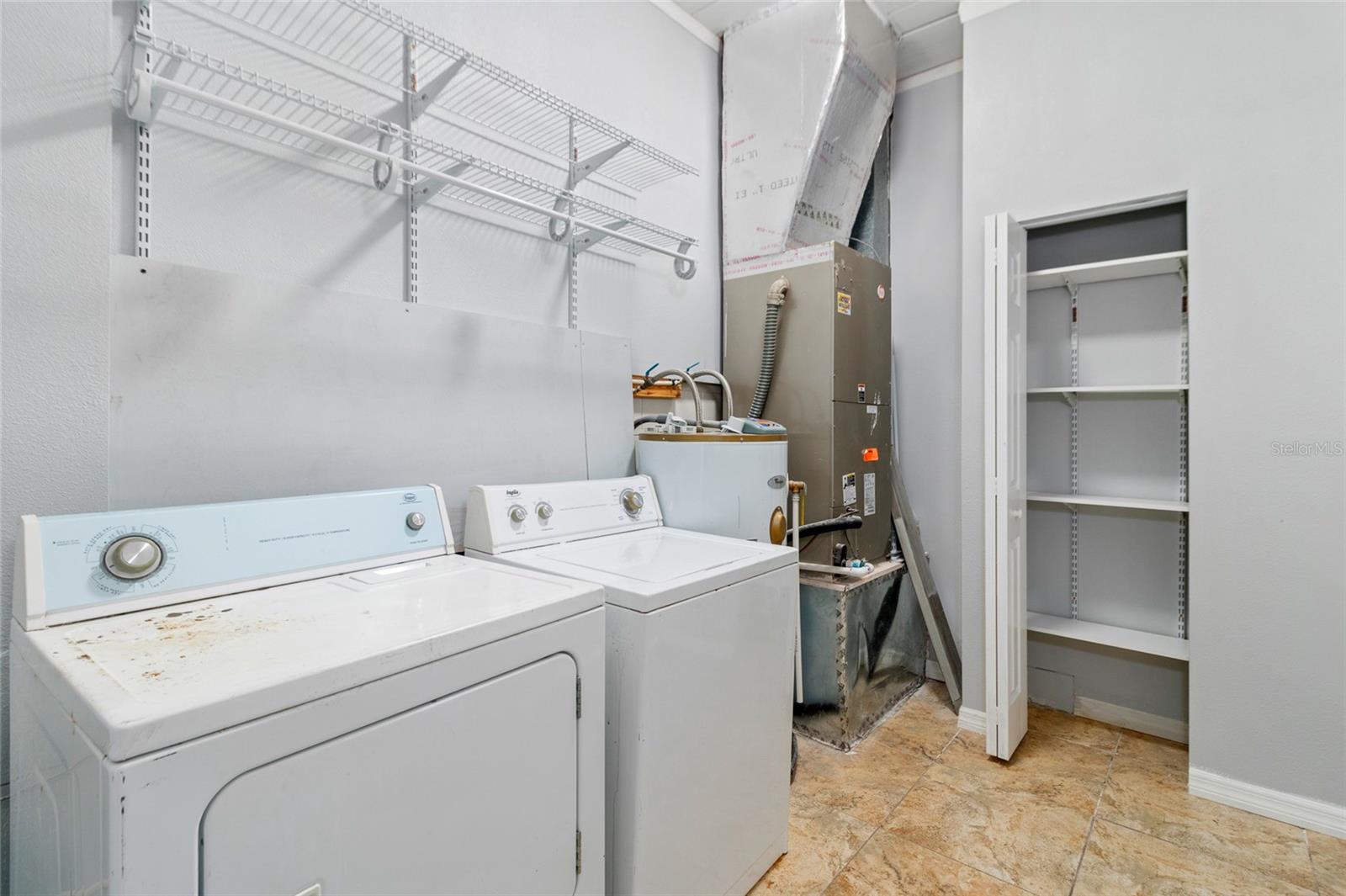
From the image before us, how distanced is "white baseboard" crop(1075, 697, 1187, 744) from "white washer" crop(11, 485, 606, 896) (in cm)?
235

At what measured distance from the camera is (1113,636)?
7.95 ft

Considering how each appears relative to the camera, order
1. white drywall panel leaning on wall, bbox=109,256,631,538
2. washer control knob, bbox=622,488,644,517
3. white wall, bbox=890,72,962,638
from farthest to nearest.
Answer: white wall, bbox=890,72,962,638
washer control knob, bbox=622,488,644,517
white drywall panel leaning on wall, bbox=109,256,631,538

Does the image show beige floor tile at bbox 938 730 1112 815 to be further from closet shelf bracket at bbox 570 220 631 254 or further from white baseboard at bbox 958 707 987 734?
closet shelf bracket at bbox 570 220 631 254

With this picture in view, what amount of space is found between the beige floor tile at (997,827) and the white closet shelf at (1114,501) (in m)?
1.03

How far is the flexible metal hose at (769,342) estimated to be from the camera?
2.59 m

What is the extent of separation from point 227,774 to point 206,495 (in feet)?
2.65

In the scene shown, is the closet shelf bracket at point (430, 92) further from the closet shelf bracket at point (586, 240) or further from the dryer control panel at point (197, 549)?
the dryer control panel at point (197, 549)

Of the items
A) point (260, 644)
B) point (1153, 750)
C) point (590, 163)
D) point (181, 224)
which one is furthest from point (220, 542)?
point (1153, 750)

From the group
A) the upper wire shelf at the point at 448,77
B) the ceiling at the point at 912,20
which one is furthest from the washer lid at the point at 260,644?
the ceiling at the point at 912,20

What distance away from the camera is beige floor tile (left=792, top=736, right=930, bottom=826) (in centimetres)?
199

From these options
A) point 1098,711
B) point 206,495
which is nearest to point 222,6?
point 206,495

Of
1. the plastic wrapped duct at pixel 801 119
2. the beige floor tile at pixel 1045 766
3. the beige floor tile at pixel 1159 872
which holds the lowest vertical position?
the beige floor tile at pixel 1159 872

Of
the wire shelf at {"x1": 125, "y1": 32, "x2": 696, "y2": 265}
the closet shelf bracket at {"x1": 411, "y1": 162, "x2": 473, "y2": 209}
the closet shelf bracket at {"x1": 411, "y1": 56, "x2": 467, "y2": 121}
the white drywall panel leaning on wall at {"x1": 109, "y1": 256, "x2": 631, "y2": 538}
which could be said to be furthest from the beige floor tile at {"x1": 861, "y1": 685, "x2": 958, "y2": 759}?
the closet shelf bracket at {"x1": 411, "y1": 56, "x2": 467, "y2": 121}

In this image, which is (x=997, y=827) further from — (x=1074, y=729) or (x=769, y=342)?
(x=769, y=342)
